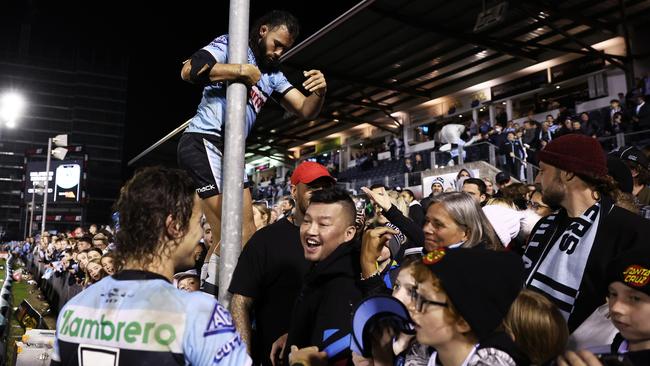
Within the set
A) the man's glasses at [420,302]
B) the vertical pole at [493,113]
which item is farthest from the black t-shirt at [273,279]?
the vertical pole at [493,113]

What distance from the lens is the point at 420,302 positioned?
5.71ft

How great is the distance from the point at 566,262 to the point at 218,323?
6.07ft

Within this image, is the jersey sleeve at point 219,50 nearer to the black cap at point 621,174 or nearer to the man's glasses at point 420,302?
the man's glasses at point 420,302

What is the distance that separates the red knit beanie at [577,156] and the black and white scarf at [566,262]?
0.20 metres

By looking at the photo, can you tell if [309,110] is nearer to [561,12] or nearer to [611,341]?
[611,341]

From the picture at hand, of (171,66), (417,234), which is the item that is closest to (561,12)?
(417,234)

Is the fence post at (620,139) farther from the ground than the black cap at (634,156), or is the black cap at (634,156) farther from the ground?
the fence post at (620,139)

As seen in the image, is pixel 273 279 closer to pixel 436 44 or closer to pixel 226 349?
pixel 226 349

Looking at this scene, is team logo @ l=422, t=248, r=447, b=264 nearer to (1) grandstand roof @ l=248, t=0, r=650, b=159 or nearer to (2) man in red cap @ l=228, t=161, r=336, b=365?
(2) man in red cap @ l=228, t=161, r=336, b=365

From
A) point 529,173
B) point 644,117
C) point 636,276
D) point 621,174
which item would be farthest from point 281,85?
point 644,117

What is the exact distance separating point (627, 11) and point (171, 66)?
3805cm

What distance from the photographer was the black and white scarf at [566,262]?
2.44 m

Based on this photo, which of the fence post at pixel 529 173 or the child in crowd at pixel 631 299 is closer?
the child in crowd at pixel 631 299

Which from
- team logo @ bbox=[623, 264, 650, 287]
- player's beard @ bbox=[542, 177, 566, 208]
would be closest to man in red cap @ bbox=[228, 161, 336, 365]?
player's beard @ bbox=[542, 177, 566, 208]
